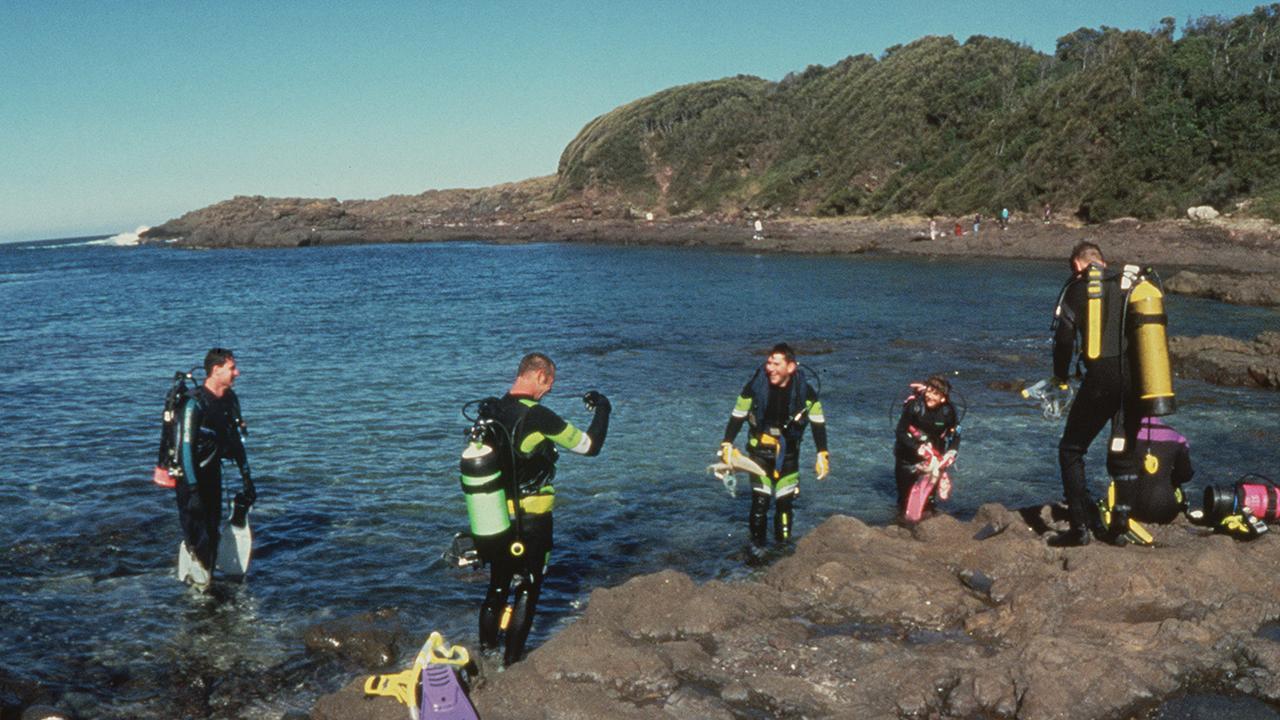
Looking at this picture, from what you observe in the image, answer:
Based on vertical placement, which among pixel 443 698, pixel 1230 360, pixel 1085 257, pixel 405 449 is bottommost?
pixel 405 449

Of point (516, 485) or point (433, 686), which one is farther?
point (516, 485)

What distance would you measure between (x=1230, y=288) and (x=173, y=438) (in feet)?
113

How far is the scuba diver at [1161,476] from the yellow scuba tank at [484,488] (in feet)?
17.3

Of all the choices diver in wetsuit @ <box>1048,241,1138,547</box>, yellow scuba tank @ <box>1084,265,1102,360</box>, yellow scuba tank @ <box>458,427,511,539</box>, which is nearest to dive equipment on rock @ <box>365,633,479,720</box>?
yellow scuba tank @ <box>458,427,511,539</box>

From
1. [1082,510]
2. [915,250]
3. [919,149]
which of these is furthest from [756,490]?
[919,149]

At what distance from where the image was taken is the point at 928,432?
10.1 metres

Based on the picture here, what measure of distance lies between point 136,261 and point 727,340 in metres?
77.1

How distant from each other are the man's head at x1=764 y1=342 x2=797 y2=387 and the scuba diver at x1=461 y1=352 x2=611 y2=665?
2779mm

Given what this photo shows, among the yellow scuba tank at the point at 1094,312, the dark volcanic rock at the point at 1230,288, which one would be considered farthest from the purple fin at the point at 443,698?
the dark volcanic rock at the point at 1230,288

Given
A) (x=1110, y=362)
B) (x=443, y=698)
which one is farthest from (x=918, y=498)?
(x=443, y=698)

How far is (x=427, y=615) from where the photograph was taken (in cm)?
874

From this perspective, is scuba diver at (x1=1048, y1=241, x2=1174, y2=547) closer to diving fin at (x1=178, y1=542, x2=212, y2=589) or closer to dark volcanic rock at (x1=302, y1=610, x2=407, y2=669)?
dark volcanic rock at (x1=302, y1=610, x2=407, y2=669)

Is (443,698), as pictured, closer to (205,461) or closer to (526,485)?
(526,485)

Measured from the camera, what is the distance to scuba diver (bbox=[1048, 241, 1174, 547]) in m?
7.09
